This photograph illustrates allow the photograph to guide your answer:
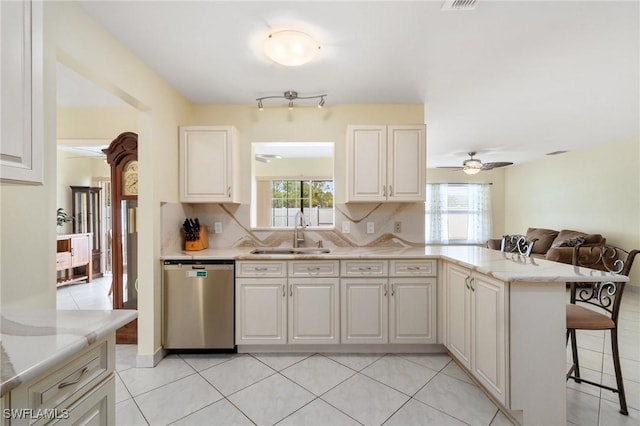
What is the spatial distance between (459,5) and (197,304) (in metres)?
2.91

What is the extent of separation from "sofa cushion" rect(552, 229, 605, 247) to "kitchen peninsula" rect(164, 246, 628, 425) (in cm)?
399

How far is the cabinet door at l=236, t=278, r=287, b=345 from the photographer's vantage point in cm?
253

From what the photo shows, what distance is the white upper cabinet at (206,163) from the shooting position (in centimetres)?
283

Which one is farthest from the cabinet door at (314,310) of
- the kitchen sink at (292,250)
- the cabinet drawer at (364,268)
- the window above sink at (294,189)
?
the window above sink at (294,189)

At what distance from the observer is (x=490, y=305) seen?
1.83 metres

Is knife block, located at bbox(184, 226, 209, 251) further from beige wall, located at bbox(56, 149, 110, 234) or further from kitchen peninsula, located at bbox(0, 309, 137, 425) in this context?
beige wall, located at bbox(56, 149, 110, 234)

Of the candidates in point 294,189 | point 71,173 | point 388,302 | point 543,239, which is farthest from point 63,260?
point 543,239

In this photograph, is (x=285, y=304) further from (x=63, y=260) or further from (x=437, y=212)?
(x=437, y=212)

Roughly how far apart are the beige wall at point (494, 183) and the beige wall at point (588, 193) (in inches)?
20.9

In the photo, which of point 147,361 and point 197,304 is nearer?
point 147,361

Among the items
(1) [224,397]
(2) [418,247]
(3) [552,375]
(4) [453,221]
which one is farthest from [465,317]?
(4) [453,221]

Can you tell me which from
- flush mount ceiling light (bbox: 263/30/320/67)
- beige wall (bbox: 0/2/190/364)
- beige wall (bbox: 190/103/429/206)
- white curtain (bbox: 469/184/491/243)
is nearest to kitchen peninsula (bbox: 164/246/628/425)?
beige wall (bbox: 0/2/190/364)

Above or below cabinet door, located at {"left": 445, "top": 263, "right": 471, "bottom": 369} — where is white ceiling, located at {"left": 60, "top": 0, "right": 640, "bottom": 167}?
above

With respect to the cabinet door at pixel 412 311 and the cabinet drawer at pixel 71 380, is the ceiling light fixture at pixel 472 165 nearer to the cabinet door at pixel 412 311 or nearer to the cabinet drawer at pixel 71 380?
the cabinet door at pixel 412 311
